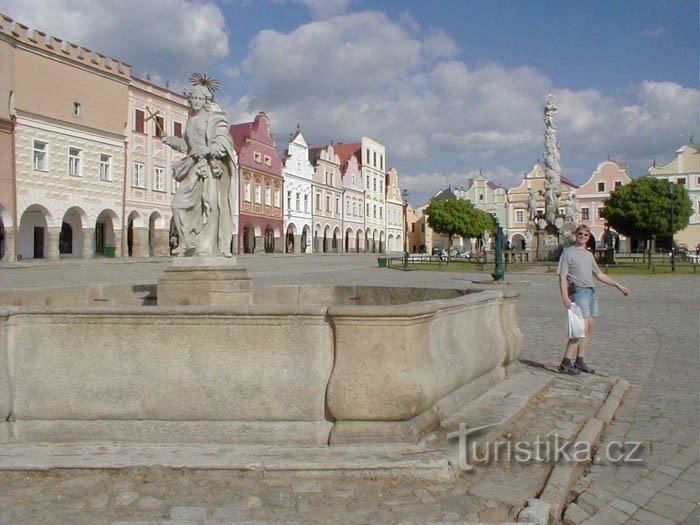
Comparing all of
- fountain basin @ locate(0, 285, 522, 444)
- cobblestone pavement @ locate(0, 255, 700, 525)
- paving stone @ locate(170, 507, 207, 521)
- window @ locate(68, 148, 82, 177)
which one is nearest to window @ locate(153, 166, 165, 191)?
window @ locate(68, 148, 82, 177)

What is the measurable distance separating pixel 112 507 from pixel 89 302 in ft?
15.1

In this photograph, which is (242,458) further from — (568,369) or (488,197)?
(488,197)

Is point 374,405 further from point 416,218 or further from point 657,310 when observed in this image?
point 416,218

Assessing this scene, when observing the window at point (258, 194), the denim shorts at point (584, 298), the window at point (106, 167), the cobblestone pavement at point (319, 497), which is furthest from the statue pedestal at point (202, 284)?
the window at point (258, 194)

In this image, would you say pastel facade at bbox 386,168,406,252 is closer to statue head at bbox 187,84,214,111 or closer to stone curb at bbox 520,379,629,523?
statue head at bbox 187,84,214,111

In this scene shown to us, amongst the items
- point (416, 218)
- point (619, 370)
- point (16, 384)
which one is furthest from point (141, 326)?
point (416, 218)

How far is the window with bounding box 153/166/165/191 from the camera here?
42375 mm

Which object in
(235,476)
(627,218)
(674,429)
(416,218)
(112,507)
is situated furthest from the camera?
(416,218)

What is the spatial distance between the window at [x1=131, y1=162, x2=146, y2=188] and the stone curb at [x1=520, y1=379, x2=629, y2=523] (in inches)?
1527

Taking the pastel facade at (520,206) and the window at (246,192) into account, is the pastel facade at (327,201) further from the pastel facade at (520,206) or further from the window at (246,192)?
the pastel facade at (520,206)

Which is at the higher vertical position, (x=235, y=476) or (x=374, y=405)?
(x=374, y=405)

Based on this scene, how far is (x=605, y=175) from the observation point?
241ft

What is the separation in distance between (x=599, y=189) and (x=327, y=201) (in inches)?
1245

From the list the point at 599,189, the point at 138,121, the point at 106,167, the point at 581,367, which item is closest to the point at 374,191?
the point at 599,189
